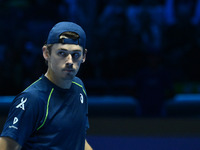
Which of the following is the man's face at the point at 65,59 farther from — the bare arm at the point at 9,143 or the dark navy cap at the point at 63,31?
the bare arm at the point at 9,143

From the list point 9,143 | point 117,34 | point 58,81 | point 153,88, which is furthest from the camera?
point 117,34

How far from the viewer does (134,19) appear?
20.4 ft

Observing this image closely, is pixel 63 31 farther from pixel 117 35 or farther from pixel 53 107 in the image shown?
pixel 117 35

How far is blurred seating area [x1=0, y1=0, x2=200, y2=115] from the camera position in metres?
5.93

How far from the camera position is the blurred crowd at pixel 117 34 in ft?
19.6

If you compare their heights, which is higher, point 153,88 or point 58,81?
point 153,88

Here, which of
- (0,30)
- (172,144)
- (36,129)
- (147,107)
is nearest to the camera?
(36,129)

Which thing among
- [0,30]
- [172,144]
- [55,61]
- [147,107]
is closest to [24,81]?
[0,30]

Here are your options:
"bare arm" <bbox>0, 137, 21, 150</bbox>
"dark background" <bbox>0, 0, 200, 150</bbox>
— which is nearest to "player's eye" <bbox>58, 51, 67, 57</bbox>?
"bare arm" <bbox>0, 137, 21, 150</bbox>

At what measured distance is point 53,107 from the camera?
1.27 metres

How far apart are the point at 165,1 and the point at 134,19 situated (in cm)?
68

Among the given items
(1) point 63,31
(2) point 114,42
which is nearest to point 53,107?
(1) point 63,31

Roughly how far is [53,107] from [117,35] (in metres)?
4.90

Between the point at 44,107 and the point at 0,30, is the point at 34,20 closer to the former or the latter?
the point at 0,30
